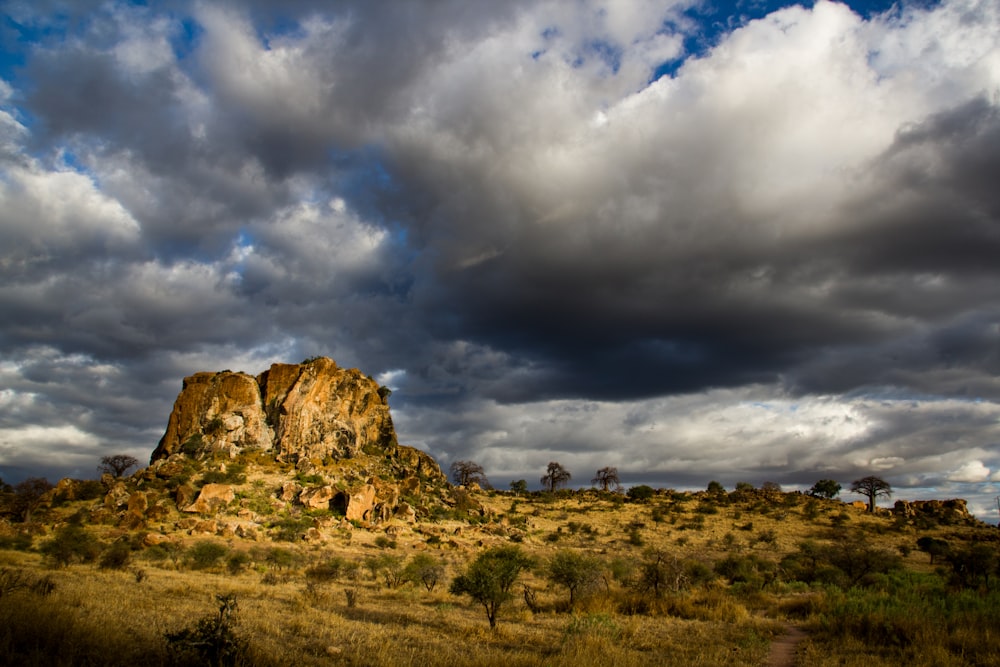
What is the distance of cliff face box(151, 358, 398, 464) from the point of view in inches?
2768

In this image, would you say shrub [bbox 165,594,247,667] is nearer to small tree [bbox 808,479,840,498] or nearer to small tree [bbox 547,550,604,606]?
small tree [bbox 547,550,604,606]

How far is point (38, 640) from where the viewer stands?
9680mm

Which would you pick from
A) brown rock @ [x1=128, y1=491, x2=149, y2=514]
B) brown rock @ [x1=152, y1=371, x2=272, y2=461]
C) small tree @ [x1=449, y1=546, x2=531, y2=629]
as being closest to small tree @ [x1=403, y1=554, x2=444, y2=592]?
small tree @ [x1=449, y1=546, x2=531, y2=629]

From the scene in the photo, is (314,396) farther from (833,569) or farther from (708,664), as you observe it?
(708,664)

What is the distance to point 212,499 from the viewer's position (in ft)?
176

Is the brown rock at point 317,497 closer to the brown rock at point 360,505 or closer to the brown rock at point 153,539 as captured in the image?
the brown rock at point 360,505

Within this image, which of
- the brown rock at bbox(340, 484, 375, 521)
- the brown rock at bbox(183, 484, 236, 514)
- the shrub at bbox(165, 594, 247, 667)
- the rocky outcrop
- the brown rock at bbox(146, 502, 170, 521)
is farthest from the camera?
the rocky outcrop

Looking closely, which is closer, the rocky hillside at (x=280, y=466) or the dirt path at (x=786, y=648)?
the dirt path at (x=786, y=648)

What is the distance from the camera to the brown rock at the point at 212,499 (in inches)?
2063

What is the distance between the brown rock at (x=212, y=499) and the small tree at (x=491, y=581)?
41076mm

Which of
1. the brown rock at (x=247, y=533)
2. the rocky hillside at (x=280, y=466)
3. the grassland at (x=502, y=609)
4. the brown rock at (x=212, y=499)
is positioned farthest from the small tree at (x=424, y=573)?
the brown rock at (x=212, y=499)

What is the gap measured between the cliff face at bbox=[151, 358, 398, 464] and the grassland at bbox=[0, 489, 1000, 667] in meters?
18.4

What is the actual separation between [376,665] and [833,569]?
3277 centimetres

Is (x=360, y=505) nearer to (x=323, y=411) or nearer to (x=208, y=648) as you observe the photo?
(x=323, y=411)
